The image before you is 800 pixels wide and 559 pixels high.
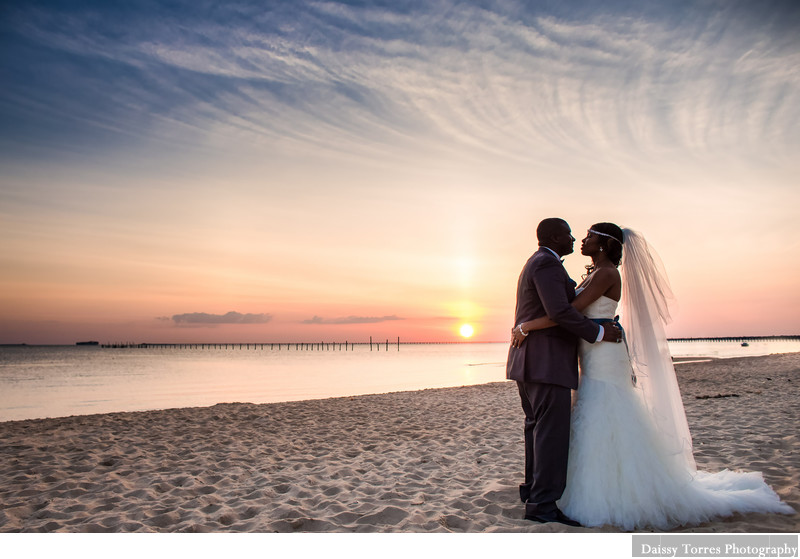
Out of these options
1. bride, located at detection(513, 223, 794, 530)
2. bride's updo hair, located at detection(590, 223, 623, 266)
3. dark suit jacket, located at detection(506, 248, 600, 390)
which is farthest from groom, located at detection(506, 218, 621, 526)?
bride's updo hair, located at detection(590, 223, 623, 266)

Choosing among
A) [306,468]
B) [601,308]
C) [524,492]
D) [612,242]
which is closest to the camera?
[601,308]

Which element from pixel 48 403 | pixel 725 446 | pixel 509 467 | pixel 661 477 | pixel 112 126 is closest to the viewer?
pixel 661 477

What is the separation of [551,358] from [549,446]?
66 centimetres

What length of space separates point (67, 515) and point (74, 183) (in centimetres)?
995

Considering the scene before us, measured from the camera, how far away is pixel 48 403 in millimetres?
19203

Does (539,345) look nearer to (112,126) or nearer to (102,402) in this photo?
(112,126)

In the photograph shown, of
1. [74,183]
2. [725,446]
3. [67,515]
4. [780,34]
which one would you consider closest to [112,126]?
[74,183]

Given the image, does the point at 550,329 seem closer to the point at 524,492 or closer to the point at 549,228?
the point at 549,228

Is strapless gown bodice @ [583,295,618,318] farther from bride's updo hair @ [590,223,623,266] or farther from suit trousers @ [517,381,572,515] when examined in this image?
suit trousers @ [517,381,572,515]

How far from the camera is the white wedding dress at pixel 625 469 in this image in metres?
3.55

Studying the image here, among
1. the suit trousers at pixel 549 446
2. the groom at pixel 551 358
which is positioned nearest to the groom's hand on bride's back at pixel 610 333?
the groom at pixel 551 358

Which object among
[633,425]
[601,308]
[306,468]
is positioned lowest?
[306,468]

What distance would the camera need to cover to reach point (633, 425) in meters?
3.72

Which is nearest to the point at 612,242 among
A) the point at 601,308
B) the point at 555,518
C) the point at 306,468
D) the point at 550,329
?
the point at 601,308
